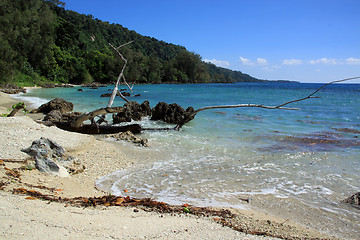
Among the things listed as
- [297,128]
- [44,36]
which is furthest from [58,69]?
[297,128]

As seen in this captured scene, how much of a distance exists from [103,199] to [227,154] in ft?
17.1

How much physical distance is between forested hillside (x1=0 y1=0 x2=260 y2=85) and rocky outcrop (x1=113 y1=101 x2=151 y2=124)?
4098 millimetres

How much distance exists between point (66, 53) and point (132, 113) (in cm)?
6410

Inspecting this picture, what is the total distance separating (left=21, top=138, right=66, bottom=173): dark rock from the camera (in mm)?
5070

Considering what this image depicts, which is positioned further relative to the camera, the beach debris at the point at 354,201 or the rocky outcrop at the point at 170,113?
the rocky outcrop at the point at 170,113

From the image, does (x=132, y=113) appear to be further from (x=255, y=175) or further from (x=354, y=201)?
(x=354, y=201)

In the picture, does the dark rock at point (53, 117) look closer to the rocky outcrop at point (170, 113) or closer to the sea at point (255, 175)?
the sea at point (255, 175)

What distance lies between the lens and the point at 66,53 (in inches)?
2739

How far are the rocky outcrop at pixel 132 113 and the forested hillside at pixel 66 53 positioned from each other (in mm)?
4098

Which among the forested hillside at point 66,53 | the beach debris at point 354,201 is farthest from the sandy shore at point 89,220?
the forested hillside at point 66,53

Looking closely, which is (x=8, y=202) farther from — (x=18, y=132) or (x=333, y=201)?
(x=333, y=201)

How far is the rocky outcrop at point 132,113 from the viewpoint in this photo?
44.4 feet

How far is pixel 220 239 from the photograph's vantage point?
2.97m

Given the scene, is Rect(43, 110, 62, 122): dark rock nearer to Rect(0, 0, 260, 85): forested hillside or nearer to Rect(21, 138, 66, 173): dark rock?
Rect(21, 138, 66, 173): dark rock
